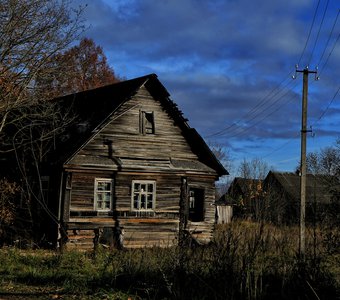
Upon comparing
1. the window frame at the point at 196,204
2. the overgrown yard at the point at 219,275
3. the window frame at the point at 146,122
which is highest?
the window frame at the point at 146,122

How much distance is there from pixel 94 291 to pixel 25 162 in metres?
14.0

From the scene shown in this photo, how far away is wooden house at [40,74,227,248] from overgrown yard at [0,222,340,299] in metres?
Result: 9.97

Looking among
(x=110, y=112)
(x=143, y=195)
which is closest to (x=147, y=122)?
(x=110, y=112)

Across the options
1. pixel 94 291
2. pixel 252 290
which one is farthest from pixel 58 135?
pixel 252 290

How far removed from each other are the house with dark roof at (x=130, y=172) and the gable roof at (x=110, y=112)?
0.05 metres

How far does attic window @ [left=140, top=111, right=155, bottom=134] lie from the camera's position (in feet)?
72.2

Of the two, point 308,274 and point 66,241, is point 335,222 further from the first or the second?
point 66,241

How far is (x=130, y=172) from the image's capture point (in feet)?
69.4

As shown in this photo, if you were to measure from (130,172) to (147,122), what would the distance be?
2.60m

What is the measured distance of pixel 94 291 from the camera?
8359mm

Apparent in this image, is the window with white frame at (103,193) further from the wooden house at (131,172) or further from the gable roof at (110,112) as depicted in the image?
the gable roof at (110,112)

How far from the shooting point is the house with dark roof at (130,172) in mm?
19906

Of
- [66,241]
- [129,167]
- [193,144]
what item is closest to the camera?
[66,241]

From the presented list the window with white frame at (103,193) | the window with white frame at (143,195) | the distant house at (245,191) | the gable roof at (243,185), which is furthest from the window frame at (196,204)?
the gable roof at (243,185)
